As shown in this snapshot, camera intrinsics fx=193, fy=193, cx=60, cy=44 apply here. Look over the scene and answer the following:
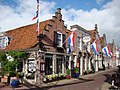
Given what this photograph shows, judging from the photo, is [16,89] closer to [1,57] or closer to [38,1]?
[1,57]

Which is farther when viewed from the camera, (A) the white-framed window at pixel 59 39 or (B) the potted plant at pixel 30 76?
(A) the white-framed window at pixel 59 39

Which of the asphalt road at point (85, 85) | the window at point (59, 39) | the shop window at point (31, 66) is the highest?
the window at point (59, 39)

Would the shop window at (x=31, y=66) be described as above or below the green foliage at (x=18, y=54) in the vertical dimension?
below

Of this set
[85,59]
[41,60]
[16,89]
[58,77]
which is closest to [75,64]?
[85,59]

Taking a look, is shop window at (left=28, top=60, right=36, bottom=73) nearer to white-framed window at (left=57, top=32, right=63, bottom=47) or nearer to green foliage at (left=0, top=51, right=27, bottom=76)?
green foliage at (left=0, top=51, right=27, bottom=76)

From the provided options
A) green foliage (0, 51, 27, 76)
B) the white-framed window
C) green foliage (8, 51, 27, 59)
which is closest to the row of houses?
the white-framed window

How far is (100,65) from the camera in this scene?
42.9 metres

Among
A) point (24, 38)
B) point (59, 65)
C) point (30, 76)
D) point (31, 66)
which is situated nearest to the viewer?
point (30, 76)

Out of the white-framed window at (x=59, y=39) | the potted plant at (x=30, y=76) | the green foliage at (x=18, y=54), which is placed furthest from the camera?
the white-framed window at (x=59, y=39)

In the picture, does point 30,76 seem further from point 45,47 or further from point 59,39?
point 59,39

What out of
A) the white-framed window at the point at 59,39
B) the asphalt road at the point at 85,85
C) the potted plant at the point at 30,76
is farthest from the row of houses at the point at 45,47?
the asphalt road at the point at 85,85

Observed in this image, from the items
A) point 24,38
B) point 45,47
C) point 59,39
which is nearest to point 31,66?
point 45,47

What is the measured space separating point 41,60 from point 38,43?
1862mm

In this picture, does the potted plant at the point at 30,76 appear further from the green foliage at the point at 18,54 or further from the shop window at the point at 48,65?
the green foliage at the point at 18,54
